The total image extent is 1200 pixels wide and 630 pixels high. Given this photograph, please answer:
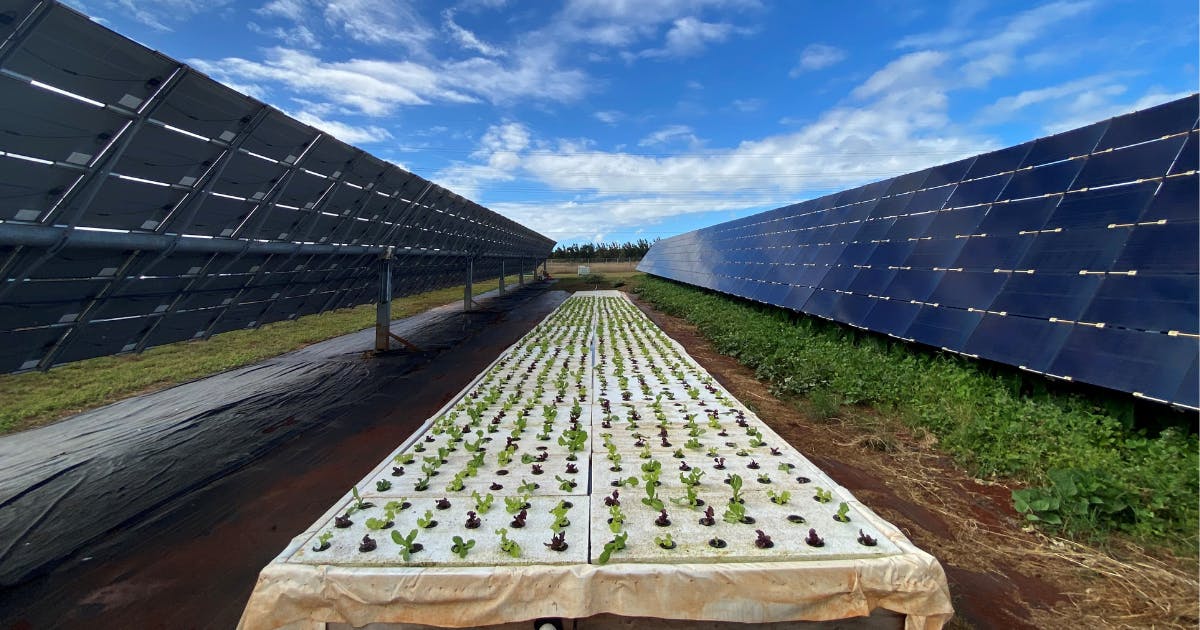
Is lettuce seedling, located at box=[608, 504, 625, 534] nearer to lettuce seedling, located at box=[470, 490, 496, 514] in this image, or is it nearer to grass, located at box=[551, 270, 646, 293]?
lettuce seedling, located at box=[470, 490, 496, 514]

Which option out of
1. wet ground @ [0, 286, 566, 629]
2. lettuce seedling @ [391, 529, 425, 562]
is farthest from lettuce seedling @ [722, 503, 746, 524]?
wet ground @ [0, 286, 566, 629]

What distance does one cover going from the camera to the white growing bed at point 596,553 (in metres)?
3.37

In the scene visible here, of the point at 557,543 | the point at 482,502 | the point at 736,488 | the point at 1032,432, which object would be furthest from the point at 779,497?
the point at 1032,432

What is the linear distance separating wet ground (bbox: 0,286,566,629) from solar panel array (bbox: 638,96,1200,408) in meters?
9.63

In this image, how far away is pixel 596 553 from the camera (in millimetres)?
3746

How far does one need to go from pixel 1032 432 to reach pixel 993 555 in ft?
7.59

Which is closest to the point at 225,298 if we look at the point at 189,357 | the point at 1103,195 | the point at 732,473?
the point at 189,357

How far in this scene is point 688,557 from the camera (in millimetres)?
3713

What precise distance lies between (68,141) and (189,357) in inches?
438

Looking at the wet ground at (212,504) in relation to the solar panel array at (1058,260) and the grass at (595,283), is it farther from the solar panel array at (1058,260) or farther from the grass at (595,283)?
the grass at (595,283)

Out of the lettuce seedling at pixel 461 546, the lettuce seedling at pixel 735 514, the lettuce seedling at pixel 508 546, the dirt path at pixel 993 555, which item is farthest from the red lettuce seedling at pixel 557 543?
the dirt path at pixel 993 555

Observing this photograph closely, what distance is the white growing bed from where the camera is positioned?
3373mm

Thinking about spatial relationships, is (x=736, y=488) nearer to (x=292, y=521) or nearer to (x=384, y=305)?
(x=292, y=521)

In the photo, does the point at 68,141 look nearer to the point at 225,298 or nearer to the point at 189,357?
the point at 225,298
